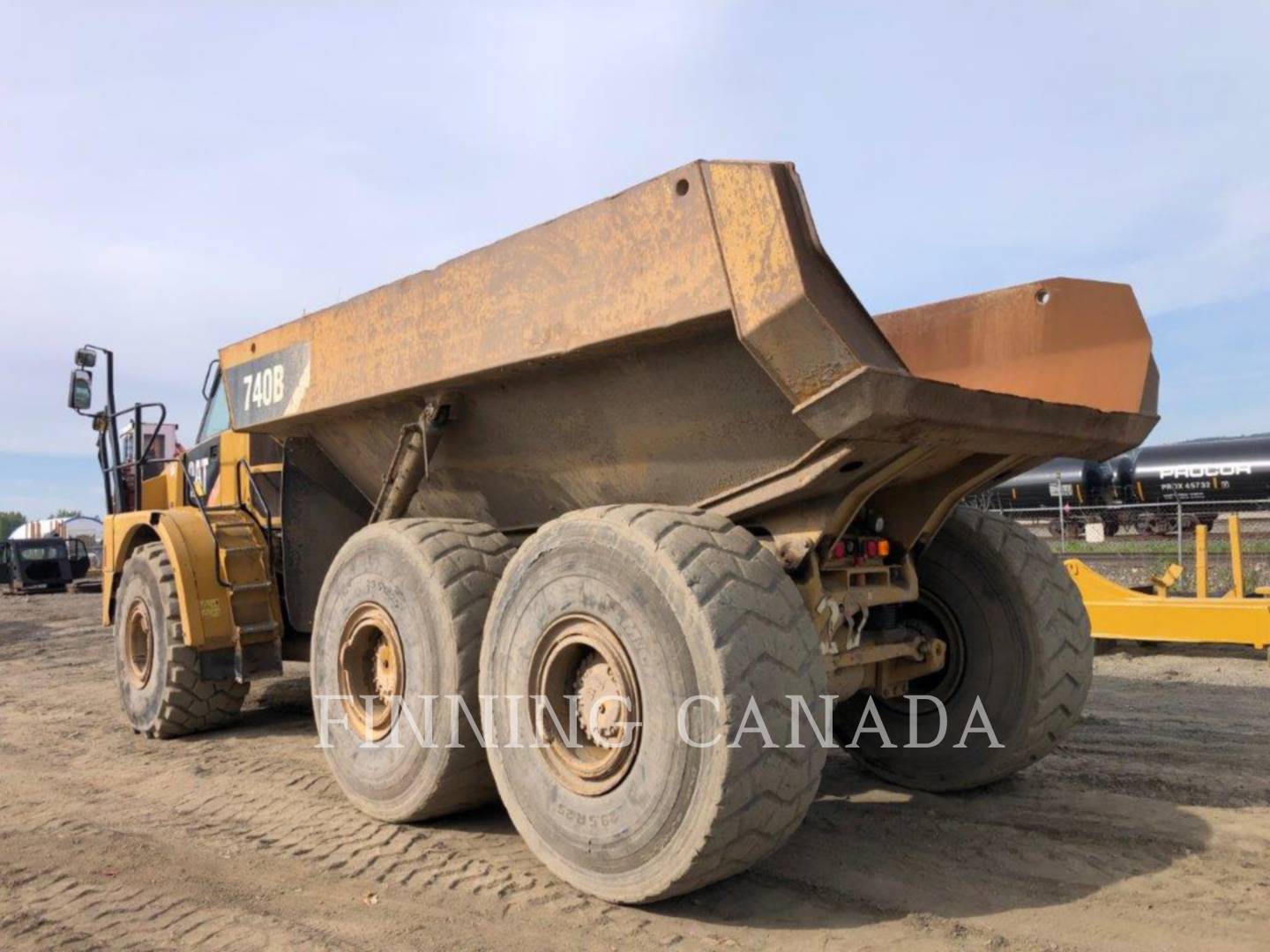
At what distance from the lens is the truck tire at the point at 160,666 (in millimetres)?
6020

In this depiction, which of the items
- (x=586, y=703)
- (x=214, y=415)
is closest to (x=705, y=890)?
(x=586, y=703)

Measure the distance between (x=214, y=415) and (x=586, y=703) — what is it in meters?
4.87

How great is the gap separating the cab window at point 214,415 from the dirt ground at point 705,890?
2.41 meters

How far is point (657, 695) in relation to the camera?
309 cm

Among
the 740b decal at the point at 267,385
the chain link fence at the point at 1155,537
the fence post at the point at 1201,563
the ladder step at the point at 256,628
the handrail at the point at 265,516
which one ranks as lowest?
the chain link fence at the point at 1155,537

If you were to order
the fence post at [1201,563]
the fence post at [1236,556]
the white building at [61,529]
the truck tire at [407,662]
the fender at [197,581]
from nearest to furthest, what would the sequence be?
the truck tire at [407,662], the fender at [197,581], the fence post at [1236,556], the fence post at [1201,563], the white building at [61,529]

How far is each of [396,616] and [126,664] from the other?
11.3ft

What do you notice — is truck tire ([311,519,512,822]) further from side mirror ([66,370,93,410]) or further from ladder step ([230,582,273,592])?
side mirror ([66,370,93,410])

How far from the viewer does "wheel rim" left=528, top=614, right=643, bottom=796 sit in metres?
3.24

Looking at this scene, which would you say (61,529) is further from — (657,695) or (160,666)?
(657,695)

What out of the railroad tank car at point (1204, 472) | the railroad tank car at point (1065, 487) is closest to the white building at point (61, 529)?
the railroad tank car at point (1065, 487)

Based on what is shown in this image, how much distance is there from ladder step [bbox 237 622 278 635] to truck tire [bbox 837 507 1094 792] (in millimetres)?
3573

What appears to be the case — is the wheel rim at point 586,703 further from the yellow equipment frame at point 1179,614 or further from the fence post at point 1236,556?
the fence post at point 1236,556

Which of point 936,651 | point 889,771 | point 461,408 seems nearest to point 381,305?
point 461,408
